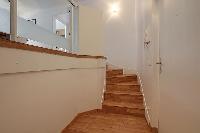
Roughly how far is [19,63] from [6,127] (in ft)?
1.61

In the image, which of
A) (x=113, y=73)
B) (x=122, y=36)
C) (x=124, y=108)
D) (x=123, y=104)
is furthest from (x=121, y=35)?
(x=124, y=108)

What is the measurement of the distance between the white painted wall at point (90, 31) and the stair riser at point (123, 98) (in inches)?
41.0

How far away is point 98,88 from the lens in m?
3.31

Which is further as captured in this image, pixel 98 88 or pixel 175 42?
pixel 98 88

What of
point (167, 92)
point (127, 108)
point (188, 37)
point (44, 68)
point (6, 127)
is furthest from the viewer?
point (127, 108)

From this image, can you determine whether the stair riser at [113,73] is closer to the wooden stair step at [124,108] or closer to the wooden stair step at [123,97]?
the wooden stair step at [123,97]

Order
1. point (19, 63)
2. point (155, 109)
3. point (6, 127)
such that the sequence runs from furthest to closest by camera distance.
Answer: point (155, 109)
point (19, 63)
point (6, 127)

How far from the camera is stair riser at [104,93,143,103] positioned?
129 inches

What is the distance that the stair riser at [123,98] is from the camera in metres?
3.28

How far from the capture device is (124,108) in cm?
306

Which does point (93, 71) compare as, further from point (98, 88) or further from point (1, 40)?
point (1, 40)

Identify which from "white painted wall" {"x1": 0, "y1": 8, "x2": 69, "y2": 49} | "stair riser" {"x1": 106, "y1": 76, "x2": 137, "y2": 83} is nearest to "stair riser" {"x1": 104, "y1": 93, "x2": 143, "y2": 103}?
"stair riser" {"x1": 106, "y1": 76, "x2": 137, "y2": 83}

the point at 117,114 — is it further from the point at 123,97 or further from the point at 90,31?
the point at 90,31

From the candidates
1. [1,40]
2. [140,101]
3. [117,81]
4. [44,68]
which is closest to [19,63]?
[1,40]
